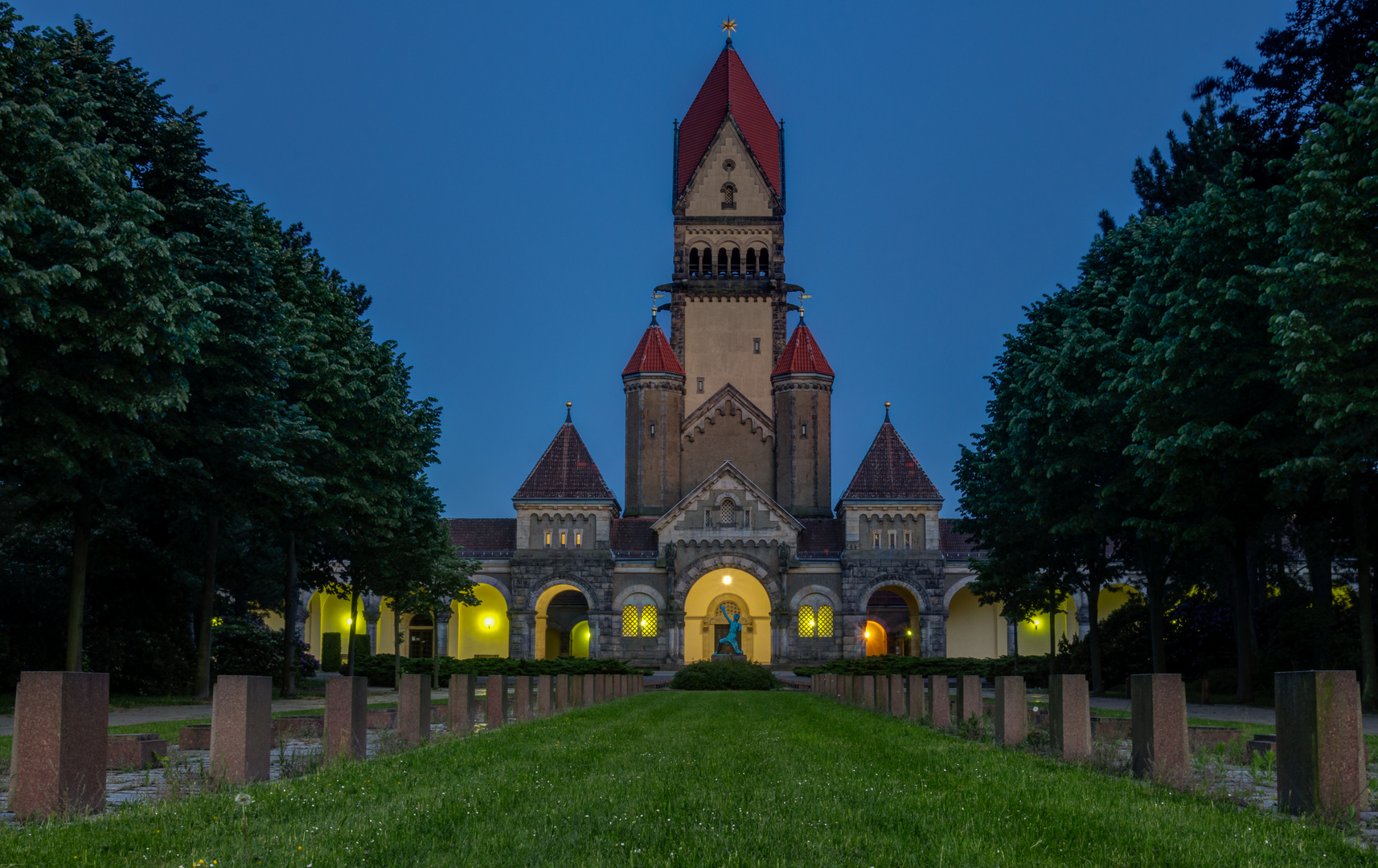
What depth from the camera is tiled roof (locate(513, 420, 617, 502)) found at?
2598 inches

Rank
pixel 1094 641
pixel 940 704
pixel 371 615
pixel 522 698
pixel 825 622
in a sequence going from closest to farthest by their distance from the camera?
pixel 940 704, pixel 522 698, pixel 1094 641, pixel 825 622, pixel 371 615

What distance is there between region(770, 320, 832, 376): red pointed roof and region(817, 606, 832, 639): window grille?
15.0 meters

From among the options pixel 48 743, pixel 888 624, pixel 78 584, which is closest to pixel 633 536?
pixel 888 624

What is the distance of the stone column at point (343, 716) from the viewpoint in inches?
405

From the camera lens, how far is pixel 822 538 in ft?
220

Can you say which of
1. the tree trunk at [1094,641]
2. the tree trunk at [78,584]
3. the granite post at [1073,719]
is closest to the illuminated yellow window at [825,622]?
the tree trunk at [1094,641]

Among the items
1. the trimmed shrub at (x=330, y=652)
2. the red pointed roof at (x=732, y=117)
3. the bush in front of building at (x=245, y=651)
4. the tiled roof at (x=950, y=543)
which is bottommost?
the trimmed shrub at (x=330, y=652)

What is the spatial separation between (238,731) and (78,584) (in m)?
15.0

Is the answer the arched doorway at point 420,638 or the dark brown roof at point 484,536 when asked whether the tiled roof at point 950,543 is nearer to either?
the dark brown roof at point 484,536

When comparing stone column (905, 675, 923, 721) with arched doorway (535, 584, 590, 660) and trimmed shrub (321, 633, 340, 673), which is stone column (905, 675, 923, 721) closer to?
trimmed shrub (321, 633, 340, 673)

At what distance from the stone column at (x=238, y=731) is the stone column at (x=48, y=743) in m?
1.57

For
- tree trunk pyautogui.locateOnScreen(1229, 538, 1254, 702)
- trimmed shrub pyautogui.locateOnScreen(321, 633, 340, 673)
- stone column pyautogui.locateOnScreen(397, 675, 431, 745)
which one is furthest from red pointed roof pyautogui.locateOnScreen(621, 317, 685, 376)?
stone column pyautogui.locateOnScreen(397, 675, 431, 745)

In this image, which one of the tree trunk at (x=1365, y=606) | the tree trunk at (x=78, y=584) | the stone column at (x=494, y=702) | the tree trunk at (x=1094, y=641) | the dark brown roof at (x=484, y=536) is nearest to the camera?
the stone column at (x=494, y=702)

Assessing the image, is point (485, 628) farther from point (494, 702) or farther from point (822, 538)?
point (494, 702)
